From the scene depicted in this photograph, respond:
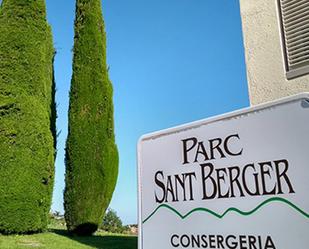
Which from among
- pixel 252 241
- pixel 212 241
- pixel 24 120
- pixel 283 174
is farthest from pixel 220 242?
pixel 24 120

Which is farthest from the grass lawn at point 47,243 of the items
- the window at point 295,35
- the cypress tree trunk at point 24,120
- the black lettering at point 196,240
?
the black lettering at point 196,240

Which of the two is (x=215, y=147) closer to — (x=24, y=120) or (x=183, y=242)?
(x=183, y=242)

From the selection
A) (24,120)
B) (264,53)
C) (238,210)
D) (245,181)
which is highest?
(24,120)

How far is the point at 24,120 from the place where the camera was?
867 cm

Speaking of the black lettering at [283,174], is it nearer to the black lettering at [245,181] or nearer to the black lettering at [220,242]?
the black lettering at [245,181]

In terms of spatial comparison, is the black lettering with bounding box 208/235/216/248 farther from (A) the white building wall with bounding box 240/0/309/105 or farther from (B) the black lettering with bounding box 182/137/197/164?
(A) the white building wall with bounding box 240/0/309/105

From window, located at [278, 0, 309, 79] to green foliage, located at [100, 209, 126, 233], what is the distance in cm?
971

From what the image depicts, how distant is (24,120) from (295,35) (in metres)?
6.75

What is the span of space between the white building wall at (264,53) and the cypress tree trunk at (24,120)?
19.9ft

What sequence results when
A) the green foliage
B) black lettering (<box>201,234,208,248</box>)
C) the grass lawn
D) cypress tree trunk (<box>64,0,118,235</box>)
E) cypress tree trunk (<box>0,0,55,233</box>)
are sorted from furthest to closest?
the green foliage, cypress tree trunk (<box>64,0,118,235</box>), cypress tree trunk (<box>0,0,55,233</box>), the grass lawn, black lettering (<box>201,234,208,248</box>)

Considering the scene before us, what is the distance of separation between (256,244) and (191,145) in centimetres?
50

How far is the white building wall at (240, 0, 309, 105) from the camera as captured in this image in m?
4.04

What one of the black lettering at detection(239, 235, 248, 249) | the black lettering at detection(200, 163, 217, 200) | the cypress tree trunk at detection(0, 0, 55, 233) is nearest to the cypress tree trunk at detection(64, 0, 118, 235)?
the cypress tree trunk at detection(0, 0, 55, 233)

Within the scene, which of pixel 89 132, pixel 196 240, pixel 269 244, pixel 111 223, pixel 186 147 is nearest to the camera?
pixel 269 244
